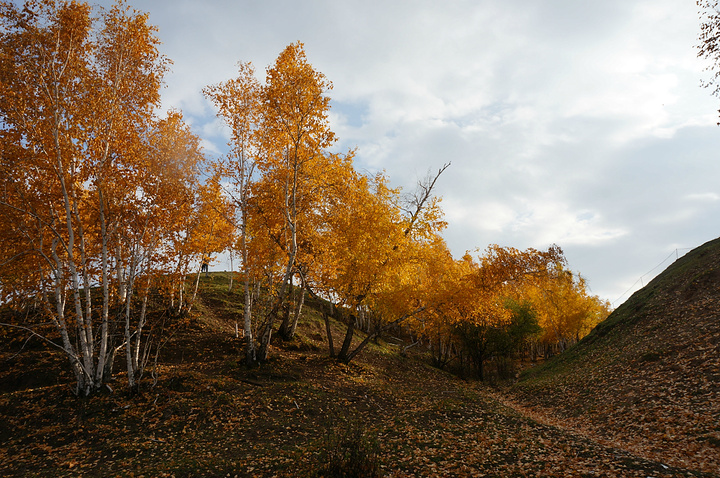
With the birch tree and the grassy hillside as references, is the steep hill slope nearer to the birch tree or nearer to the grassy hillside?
the grassy hillside

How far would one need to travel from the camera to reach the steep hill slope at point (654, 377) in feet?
30.5

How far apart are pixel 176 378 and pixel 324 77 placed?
40.3 ft

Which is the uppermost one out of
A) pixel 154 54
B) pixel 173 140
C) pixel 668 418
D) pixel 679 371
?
pixel 154 54

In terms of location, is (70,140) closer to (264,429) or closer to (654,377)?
(264,429)

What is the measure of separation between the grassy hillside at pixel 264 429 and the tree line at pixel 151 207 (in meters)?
1.24

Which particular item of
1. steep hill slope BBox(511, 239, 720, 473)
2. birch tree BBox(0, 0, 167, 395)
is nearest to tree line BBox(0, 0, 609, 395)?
birch tree BBox(0, 0, 167, 395)

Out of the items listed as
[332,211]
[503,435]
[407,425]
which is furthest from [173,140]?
[503,435]

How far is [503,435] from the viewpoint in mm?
9922

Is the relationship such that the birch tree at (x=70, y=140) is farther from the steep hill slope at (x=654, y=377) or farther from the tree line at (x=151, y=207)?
the steep hill slope at (x=654, y=377)

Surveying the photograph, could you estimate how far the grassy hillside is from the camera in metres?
7.68

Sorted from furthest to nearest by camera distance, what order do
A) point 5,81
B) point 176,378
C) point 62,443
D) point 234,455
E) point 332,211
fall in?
point 332,211 → point 176,378 → point 5,81 → point 62,443 → point 234,455

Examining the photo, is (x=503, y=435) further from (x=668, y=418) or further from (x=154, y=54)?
(x=154, y=54)

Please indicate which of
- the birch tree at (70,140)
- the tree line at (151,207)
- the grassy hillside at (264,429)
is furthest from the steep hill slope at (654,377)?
the birch tree at (70,140)

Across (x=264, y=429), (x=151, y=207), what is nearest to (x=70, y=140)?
(x=151, y=207)
